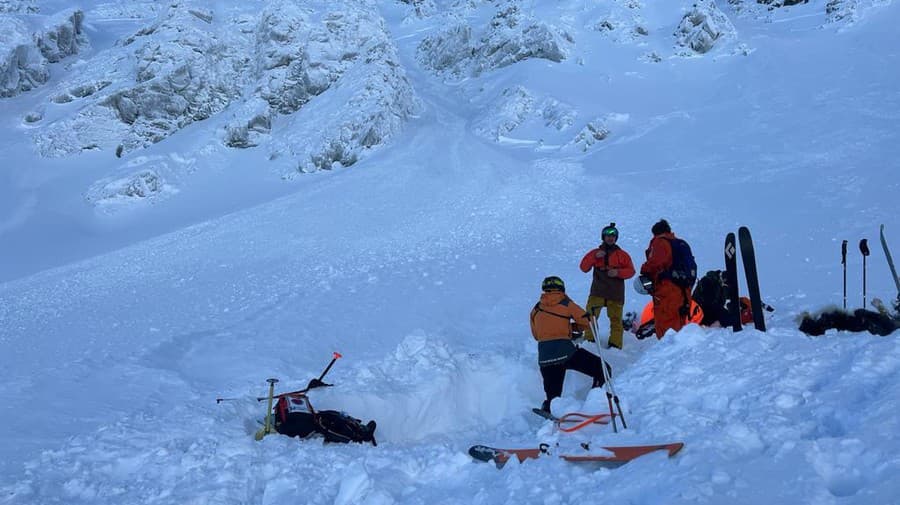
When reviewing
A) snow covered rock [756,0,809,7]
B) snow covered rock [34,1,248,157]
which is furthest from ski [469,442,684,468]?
snow covered rock [756,0,809,7]

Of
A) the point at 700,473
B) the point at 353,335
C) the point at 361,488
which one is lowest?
the point at 353,335

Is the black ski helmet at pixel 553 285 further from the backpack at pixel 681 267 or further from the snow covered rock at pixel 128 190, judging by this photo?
the snow covered rock at pixel 128 190

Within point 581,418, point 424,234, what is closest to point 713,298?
point 581,418

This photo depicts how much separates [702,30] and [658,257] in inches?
951

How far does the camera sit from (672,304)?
6.79 meters

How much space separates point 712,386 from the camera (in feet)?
14.9

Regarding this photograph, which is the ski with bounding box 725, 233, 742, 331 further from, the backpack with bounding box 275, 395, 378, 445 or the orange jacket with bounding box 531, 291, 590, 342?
the backpack with bounding box 275, 395, 378, 445

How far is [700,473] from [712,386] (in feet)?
4.90

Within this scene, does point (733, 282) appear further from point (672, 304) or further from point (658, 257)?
point (658, 257)

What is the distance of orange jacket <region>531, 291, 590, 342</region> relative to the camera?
6.08 meters

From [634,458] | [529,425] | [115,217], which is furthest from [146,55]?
[634,458]

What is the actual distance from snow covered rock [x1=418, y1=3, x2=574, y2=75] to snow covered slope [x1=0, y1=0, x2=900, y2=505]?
0.18 meters

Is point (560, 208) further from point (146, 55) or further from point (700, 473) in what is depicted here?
point (146, 55)

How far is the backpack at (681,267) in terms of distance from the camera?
666 cm
